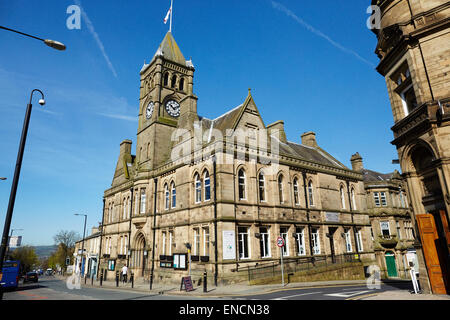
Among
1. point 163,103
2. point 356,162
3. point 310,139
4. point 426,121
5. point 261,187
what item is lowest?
point 261,187

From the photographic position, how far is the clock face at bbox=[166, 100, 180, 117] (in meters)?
32.9

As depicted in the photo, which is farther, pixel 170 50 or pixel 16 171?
pixel 170 50

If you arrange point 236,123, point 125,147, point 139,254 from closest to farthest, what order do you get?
point 236,123 < point 139,254 < point 125,147

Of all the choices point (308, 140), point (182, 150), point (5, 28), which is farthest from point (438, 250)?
point (308, 140)

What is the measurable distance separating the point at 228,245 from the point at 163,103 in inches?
786

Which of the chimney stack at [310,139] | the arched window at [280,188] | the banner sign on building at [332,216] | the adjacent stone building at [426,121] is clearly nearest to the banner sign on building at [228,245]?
the arched window at [280,188]

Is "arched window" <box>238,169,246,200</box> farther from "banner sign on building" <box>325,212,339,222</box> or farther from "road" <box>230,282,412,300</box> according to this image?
"banner sign on building" <box>325,212,339,222</box>

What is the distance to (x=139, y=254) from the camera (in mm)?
27969

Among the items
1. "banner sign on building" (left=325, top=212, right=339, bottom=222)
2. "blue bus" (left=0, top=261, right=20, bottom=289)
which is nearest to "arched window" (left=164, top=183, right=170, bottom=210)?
"banner sign on building" (left=325, top=212, right=339, bottom=222)

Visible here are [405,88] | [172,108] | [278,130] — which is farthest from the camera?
[172,108]

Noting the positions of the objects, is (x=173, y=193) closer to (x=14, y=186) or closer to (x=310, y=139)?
(x=14, y=186)

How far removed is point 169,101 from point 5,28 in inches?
1031

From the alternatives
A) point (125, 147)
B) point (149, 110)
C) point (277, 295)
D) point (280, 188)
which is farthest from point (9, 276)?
point (280, 188)
